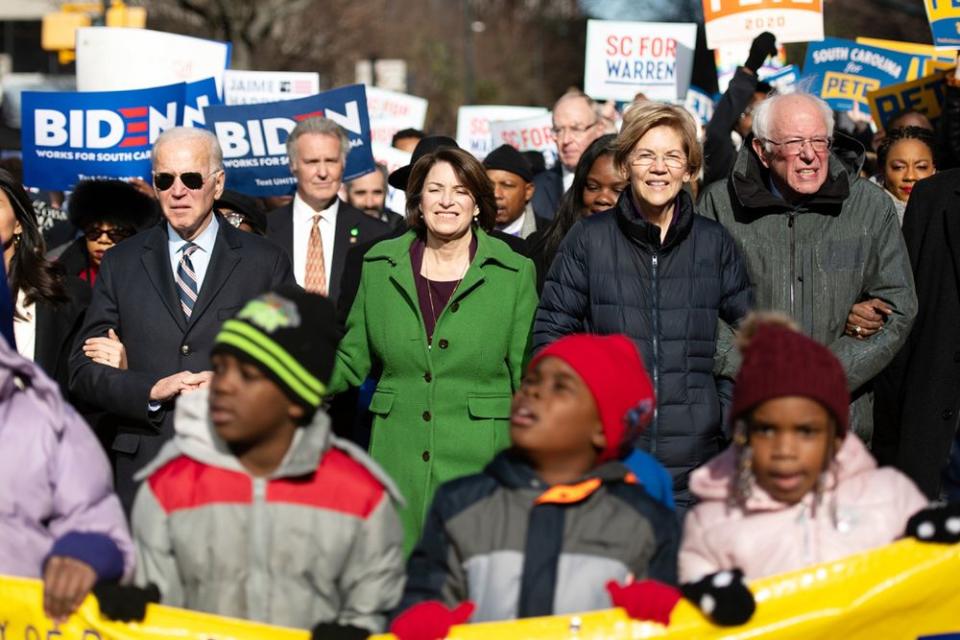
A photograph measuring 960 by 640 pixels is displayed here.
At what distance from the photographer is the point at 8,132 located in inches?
A: 595

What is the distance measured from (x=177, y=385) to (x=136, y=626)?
6.35 feet

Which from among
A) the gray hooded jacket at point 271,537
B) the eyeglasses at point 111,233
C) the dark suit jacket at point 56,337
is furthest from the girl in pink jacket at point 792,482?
the eyeglasses at point 111,233

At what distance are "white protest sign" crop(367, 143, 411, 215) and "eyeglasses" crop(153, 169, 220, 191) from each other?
5.60 m

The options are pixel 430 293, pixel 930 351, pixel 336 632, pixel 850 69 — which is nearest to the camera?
pixel 336 632

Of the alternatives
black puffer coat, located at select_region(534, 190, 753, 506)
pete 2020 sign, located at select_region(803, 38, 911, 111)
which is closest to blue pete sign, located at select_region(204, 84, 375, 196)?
black puffer coat, located at select_region(534, 190, 753, 506)

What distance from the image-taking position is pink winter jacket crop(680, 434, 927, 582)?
4363mm

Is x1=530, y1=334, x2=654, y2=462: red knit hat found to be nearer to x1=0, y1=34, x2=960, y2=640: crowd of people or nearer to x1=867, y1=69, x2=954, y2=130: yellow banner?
x1=0, y1=34, x2=960, y2=640: crowd of people

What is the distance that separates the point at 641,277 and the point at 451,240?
0.86 meters

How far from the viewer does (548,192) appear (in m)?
10.8

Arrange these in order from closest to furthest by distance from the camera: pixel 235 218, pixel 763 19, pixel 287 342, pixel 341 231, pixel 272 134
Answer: pixel 287 342
pixel 235 218
pixel 341 231
pixel 272 134
pixel 763 19

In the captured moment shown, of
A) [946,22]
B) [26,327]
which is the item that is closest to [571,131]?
[946,22]

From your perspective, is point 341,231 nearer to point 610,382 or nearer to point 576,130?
point 576,130

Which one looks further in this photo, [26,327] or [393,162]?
[393,162]

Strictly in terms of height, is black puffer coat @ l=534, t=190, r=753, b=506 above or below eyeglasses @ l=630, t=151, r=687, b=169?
below
